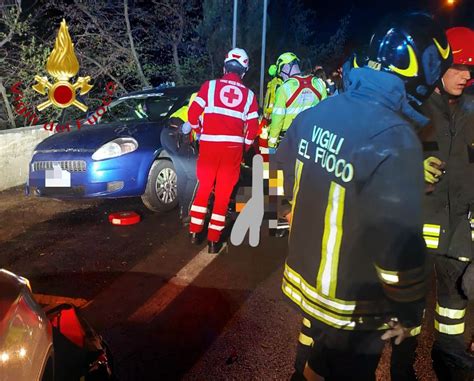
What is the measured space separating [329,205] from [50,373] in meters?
1.22

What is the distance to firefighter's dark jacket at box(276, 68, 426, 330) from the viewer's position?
1.66 m

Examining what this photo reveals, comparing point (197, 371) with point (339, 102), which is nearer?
point (339, 102)

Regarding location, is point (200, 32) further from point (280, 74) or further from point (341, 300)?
point (341, 300)

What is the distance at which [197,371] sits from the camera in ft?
9.97

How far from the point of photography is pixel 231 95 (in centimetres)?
464

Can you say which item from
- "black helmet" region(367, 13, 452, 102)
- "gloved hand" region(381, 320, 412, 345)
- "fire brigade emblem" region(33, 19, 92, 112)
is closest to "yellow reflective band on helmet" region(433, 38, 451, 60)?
"black helmet" region(367, 13, 452, 102)

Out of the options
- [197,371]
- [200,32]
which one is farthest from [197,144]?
[200,32]

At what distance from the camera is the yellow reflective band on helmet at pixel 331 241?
1800 mm

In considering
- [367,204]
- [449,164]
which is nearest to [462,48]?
[449,164]

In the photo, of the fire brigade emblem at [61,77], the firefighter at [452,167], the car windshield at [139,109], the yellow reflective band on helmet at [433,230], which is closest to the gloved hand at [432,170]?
the firefighter at [452,167]

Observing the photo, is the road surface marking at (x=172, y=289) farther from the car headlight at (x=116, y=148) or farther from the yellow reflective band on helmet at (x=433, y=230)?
the yellow reflective band on helmet at (x=433, y=230)

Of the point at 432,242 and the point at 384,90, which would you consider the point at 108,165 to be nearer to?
the point at 432,242

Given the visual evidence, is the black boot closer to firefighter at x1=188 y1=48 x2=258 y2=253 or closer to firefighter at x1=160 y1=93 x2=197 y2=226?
firefighter at x1=188 y1=48 x2=258 y2=253

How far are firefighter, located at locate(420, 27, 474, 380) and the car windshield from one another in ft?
15.3
